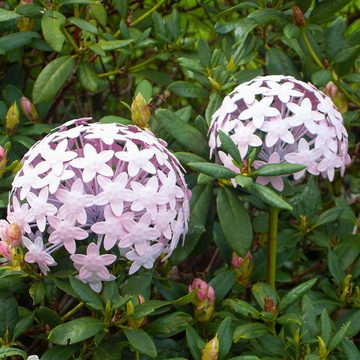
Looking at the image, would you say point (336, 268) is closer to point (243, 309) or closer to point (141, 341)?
point (243, 309)

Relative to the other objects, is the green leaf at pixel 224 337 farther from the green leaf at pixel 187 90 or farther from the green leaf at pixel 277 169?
the green leaf at pixel 187 90

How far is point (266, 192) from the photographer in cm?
172

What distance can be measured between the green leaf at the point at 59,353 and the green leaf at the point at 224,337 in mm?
322

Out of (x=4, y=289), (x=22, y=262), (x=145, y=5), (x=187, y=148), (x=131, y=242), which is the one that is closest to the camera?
(x=131, y=242)

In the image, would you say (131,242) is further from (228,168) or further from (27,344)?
(27,344)

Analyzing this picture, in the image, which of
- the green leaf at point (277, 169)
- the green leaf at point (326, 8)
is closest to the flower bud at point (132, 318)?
the green leaf at point (277, 169)

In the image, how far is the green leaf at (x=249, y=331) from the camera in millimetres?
1768

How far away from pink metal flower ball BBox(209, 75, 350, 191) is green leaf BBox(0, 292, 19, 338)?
1.96ft

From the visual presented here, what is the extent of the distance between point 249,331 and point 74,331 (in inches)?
16.8

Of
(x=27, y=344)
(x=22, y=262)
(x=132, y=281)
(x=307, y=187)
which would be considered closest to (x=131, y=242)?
(x=132, y=281)

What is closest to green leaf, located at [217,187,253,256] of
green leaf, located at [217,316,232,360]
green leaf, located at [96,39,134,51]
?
green leaf, located at [217,316,232,360]

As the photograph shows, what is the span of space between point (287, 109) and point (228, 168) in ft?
0.78

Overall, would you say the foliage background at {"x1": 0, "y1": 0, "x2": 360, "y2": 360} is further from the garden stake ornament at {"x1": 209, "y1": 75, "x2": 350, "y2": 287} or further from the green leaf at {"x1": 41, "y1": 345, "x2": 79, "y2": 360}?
the garden stake ornament at {"x1": 209, "y1": 75, "x2": 350, "y2": 287}

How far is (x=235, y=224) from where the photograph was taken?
1.87m
